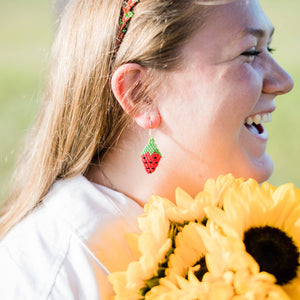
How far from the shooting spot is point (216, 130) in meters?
1.17

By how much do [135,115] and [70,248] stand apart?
356 mm

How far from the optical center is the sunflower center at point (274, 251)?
792 millimetres

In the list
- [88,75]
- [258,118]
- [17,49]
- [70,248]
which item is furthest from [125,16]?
[17,49]

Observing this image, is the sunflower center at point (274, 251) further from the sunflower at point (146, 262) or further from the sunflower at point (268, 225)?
the sunflower at point (146, 262)

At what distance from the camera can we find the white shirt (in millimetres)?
→ 991

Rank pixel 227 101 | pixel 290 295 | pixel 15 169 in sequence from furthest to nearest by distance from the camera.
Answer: pixel 15 169 < pixel 227 101 < pixel 290 295

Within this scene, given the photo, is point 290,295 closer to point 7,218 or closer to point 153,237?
point 153,237

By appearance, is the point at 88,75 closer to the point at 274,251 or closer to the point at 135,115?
the point at 135,115

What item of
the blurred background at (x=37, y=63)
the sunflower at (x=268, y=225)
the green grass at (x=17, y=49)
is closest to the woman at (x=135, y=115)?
the sunflower at (x=268, y=225)

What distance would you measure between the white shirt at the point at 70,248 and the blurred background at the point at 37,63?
7.31 feet

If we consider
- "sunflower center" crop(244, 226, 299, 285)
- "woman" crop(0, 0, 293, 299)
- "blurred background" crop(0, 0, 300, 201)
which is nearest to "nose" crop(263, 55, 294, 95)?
"woman" crop(0, 0, 293, 299)

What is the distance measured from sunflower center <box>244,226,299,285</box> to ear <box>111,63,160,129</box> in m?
0.45

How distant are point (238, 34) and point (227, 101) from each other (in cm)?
16

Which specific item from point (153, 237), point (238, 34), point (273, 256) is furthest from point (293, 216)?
point (238, 34)
